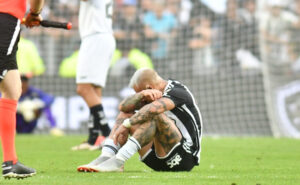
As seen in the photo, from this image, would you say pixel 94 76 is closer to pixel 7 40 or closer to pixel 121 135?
pixel 121 135

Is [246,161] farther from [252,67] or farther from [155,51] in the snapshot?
[155,51]

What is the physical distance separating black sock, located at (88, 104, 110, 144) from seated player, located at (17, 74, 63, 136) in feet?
14.5

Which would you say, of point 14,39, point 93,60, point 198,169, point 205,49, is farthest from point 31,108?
point 14,39

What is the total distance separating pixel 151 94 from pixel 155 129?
274 millimetres

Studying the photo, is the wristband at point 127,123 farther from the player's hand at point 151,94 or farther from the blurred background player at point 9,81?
the blurred background player at point 9,81

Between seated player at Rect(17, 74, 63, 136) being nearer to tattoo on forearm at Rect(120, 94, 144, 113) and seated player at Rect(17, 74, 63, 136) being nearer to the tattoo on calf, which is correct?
tattoo on forearm at Rect(120, 94, 144, 113)

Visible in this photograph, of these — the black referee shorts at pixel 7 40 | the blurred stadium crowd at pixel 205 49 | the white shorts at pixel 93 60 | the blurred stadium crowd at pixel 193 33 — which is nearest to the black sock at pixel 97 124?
the white shorts at pixel 93 60

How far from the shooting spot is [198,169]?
6340 millimetres

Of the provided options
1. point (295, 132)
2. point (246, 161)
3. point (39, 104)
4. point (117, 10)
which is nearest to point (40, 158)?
point (246, 161)

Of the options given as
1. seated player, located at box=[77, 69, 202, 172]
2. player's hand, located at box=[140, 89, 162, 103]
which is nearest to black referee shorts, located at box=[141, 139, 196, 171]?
seated player, located at box=[77, 69, 202, 172]

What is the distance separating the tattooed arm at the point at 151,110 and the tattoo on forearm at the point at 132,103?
148 mm

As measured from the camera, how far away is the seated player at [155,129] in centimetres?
558

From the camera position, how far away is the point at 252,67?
14508 mm

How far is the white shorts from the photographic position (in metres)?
9.29
